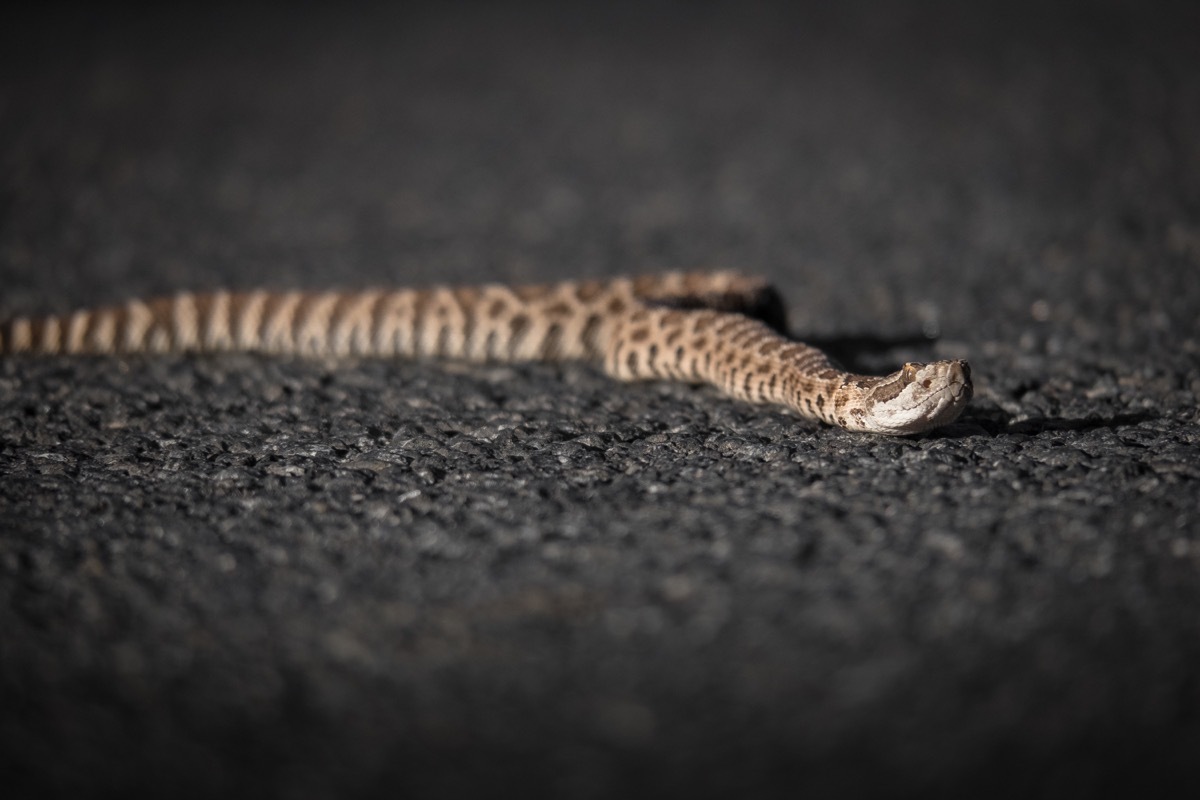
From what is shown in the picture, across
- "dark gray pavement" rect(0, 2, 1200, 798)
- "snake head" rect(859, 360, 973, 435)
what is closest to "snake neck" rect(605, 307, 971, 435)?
"snake head" rect(859, 360, 973, 435)

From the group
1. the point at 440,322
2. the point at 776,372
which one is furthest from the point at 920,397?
the point at 440,322

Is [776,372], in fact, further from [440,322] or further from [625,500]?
[440,322]

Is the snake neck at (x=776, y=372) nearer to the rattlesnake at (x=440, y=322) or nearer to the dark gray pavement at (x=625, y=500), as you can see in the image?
the rattlesnake at (x=440, y=322)

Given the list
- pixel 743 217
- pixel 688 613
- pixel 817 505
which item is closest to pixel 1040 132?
pixel 743 217

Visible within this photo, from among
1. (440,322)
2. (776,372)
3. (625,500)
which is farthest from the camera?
(440,322)

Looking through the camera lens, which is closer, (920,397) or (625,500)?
(625,500)
